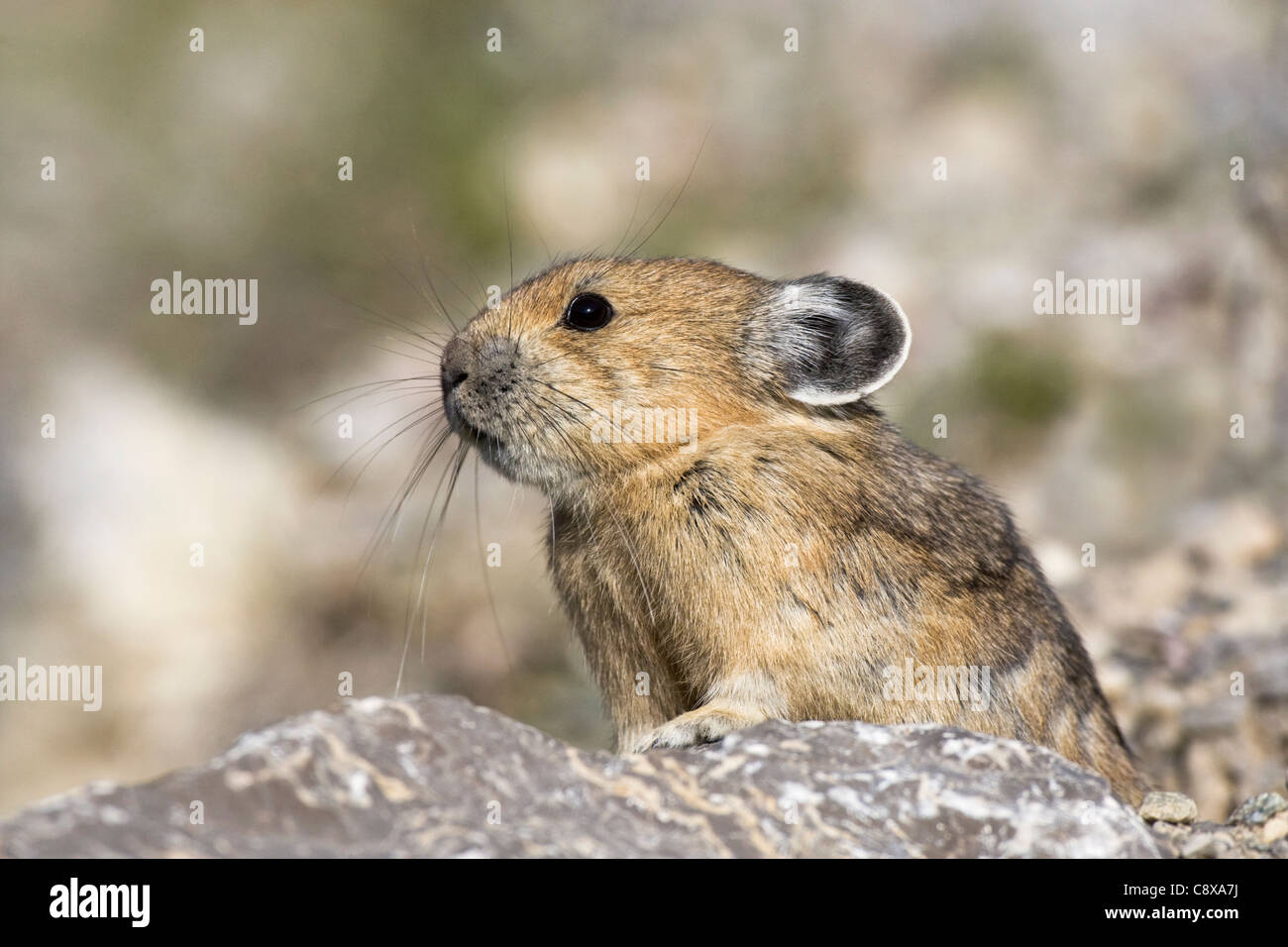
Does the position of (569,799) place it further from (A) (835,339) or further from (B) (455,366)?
(A) (835,339)

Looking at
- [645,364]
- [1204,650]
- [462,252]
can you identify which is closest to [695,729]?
[645,364]

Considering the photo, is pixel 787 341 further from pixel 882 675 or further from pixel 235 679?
pixel 235 679

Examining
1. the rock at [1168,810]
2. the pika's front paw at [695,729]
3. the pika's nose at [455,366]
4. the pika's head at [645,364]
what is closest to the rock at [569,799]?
the pika's front paw at [695,729]

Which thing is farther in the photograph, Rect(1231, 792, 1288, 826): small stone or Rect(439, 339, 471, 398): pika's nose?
Rect(439, 339, 471, 398): pika's nose

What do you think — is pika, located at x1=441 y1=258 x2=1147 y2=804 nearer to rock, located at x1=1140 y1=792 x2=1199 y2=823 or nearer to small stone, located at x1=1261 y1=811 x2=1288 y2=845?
rock, located at x1=1140 y1=792 x2=1199 y2=823

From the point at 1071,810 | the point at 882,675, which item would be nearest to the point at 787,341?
the point at 882,675

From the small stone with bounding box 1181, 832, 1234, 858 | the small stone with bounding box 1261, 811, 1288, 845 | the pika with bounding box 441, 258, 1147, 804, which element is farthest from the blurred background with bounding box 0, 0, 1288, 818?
the small stone with bounding box 1181, 832, 1234, 858
